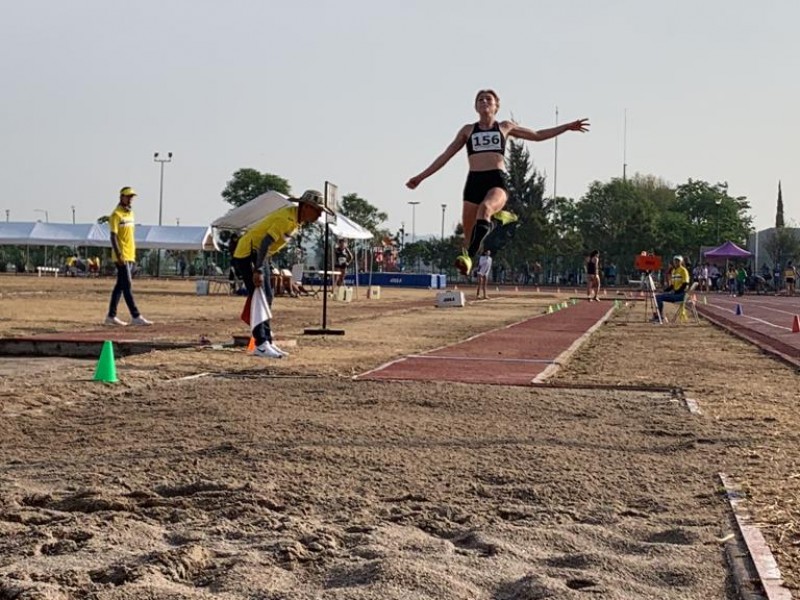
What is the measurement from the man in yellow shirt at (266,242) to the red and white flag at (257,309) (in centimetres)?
6

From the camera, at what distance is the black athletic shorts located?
27.8 feet

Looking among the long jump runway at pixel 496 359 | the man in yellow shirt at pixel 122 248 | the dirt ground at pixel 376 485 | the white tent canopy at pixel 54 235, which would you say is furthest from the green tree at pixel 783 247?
the dirt ground at pixel 376 485

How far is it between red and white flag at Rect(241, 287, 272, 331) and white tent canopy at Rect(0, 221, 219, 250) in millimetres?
47434

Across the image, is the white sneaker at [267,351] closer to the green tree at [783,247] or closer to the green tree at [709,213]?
the green tree at [783,247]

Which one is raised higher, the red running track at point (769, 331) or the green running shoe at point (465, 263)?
the green running shoe at point (465, 263)

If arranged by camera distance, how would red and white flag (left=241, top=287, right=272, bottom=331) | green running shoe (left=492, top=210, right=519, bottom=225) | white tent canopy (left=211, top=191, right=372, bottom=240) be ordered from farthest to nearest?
1. white tent canopy (left=211, top=191, right=372, bottom=240)
2. red and white flag (left=241, top=287, right=272, bottom=331)
3. green running shoe (left=492, top=210, right=519, bottom=225)

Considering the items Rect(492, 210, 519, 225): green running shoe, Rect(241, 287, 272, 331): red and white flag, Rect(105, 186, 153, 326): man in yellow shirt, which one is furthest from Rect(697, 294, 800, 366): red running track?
Rect(105, 186, 153, 326): man in yellow shirt

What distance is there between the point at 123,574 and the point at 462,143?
598 centimetres

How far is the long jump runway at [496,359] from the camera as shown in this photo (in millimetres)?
9766

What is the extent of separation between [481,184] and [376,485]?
3996 mm

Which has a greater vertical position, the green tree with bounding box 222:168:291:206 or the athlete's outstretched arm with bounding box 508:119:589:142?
the green tree with bounding box 222:168:291:206

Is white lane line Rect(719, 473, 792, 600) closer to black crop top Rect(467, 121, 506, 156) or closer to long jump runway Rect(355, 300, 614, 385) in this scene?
black crop top Rect(467, 121, 506, 156)

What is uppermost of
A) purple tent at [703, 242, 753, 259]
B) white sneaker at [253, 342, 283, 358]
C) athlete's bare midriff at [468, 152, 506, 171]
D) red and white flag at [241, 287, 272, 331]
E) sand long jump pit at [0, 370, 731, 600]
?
purple tent at [703, 242, 753, 259]

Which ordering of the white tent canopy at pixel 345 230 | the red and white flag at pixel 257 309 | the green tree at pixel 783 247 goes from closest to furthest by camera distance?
the red and white flag at pixel 257 309 → the white tent canopy at pixel 345 230 → the green tree at pixel 783 247
